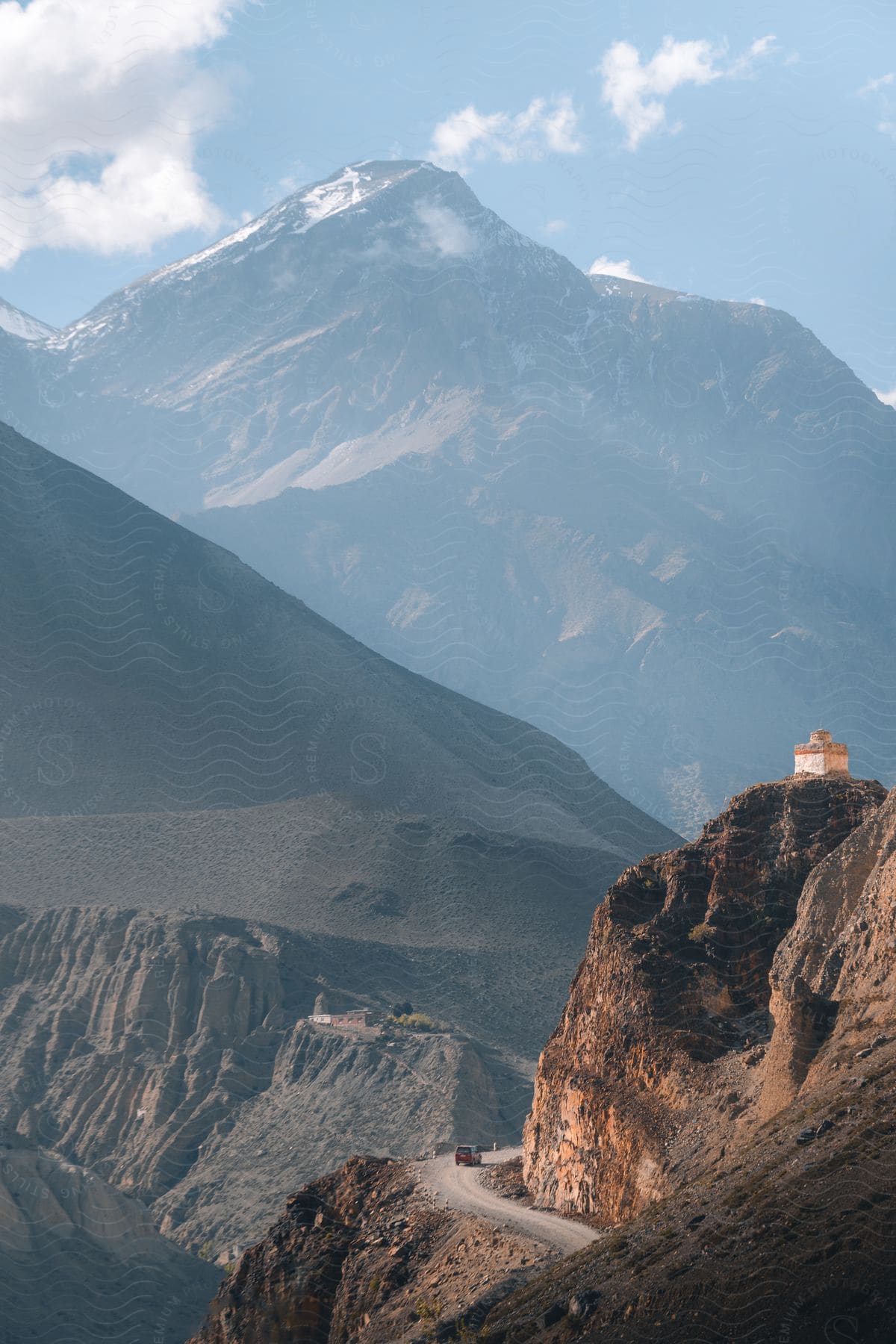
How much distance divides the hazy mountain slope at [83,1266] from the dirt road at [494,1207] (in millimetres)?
31002

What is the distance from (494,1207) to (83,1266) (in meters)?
45.2

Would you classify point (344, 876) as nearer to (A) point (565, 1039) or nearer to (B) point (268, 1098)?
(B) point (268, 1098)

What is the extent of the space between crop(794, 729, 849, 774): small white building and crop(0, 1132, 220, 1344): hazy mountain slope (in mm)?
45483

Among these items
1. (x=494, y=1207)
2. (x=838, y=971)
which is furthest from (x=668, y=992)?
(x=494, y=1207)

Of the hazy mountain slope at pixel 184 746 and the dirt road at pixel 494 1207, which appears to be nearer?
the dirt road at pixel 494 1207

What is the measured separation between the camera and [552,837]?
183000 mm

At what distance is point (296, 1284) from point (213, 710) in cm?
14283

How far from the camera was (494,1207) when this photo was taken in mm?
50500

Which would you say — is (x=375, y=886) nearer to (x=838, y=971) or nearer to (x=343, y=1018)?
(x=343, y=1018)

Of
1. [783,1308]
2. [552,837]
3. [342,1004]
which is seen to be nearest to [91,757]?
[552,837]

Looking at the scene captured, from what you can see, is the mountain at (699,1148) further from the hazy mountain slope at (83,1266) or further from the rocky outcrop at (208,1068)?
the rocky outcrop at (208,1068)

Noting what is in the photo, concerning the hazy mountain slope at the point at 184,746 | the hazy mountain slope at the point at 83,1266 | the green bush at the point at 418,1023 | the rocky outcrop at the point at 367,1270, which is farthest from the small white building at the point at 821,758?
the hazy mountain slope at the point at 184,746

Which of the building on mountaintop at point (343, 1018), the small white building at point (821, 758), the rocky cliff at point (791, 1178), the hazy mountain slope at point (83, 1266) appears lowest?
the hazy mountain slope at point (83, 1266)

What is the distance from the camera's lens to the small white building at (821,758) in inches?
2196
